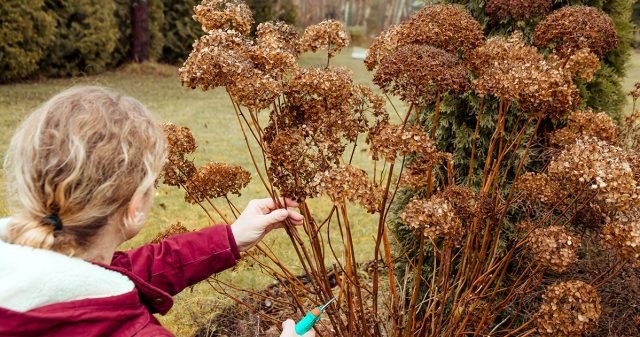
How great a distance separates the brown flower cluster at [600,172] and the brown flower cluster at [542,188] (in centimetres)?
19

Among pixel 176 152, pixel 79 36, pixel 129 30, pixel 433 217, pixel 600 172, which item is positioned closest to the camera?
pixel 600 172

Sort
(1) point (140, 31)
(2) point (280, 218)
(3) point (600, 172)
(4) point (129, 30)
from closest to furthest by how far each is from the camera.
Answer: (3) point (600, 172), (2) point (280, 218), (1) point (140, 31), (4) point (129, 30)

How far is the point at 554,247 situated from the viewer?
181 centimetres

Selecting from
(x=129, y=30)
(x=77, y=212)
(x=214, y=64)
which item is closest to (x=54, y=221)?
(x=77, y=212)

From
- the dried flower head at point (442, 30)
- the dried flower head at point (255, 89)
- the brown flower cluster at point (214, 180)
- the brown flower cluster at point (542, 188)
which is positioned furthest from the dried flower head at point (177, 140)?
the brown flower cluster at point (542, 188)

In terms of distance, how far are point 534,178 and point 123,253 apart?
1.46 m

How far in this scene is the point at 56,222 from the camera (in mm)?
1441

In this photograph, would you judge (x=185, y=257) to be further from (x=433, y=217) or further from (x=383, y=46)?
(x=383, y=46)

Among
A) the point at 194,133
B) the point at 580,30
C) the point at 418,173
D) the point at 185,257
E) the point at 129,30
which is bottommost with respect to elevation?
the point at 129,30

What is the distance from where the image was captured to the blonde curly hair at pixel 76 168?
141cm

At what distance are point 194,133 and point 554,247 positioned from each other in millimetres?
7573

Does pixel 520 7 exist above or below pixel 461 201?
above

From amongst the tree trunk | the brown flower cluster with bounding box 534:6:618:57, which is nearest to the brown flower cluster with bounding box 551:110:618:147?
the brown flower cluster with bounding box 534:6:618:57

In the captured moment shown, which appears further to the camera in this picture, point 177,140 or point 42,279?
point 177,140
